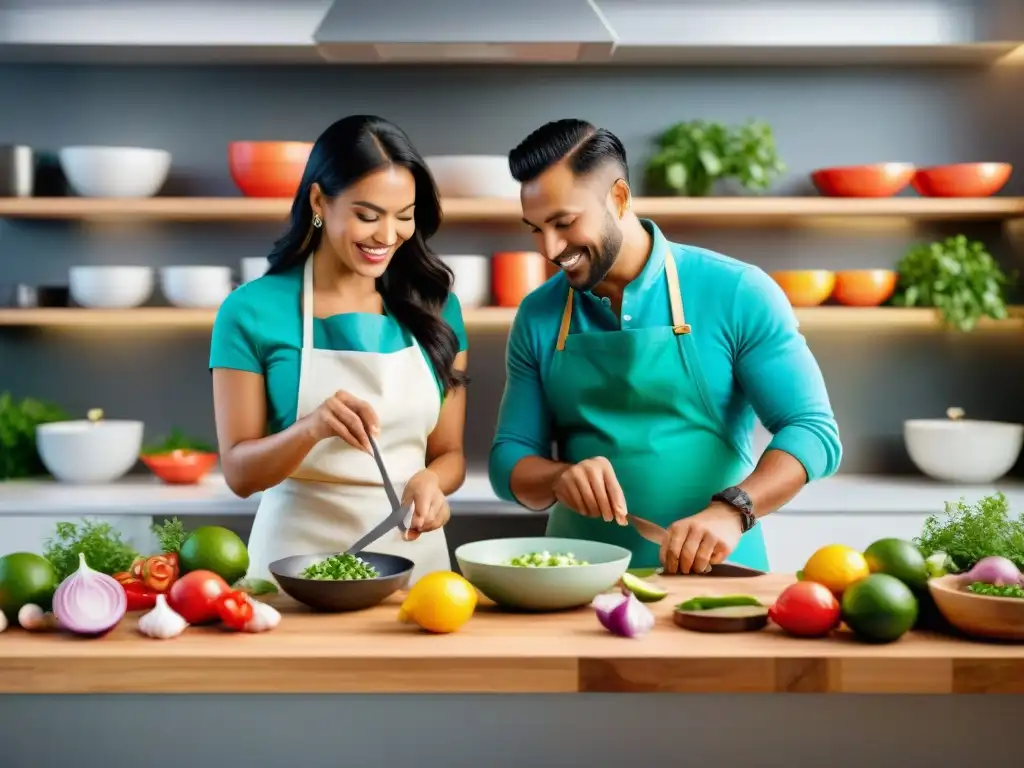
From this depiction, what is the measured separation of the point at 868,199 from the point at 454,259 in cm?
138

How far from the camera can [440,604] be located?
1.44 metres

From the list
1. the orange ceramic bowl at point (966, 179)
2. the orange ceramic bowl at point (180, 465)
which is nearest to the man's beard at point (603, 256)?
the orange ceramic bowl at point (180, 465)

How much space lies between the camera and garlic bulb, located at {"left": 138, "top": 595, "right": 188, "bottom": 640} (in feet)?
4.69

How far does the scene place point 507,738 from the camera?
1.37 m

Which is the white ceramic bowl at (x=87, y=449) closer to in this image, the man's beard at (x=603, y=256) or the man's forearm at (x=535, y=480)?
the man's forearm at (x=535, y=480)

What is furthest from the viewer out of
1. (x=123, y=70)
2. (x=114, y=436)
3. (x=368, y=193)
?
(x=123, y=70)

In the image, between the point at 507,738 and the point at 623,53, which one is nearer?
the point at 507,738

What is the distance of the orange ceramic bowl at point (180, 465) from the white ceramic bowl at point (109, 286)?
0.52 metres

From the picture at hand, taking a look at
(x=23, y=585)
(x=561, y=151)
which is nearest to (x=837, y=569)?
(x=561, y=151)

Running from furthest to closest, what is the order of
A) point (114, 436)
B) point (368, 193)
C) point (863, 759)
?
point (114, 436)
point (368, 193)
point (863, 759)

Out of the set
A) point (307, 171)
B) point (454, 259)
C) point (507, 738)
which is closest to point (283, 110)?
point (454, 259)

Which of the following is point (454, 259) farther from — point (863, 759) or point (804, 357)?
point (863, 759)

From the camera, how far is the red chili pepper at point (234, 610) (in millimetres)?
1437

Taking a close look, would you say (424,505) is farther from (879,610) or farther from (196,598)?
(879,610)
